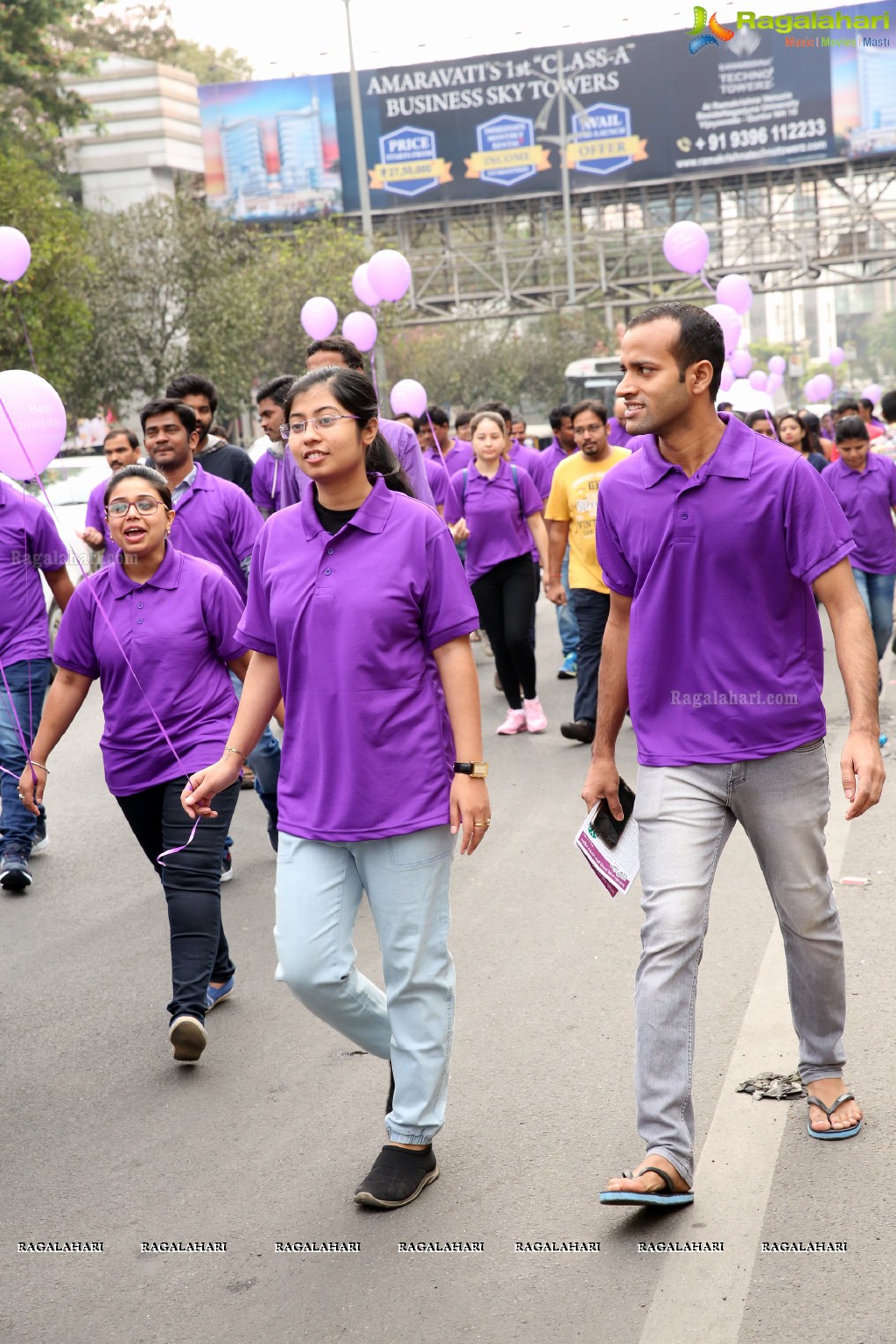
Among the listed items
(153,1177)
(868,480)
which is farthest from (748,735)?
(868,480)

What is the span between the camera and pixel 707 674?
359cm

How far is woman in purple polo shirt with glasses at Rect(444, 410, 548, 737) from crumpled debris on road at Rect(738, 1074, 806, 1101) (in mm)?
5222

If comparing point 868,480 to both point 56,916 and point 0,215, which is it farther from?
point 0,215

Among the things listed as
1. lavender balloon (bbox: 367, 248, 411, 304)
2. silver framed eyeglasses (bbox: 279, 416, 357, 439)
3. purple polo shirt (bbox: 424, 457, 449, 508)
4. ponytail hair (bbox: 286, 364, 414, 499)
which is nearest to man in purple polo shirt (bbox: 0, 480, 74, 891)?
purple polo shirt (bbox: 424, 457, 449, 508)

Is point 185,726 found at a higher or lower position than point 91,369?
lower

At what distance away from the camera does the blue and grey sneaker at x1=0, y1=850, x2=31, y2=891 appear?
22.8 feet

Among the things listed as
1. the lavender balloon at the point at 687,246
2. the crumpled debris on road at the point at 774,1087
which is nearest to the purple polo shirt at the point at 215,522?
the crumpled debris on road at the point at 774,1087

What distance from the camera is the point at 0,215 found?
2023 centimetres

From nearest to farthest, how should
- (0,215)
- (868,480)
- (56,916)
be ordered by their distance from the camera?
(56,916) < (868,480) < (0,215)

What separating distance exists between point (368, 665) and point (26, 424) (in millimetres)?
3634

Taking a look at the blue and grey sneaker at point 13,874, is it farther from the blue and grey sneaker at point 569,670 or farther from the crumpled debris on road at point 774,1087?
the blue and grey sneaker at point 569,670

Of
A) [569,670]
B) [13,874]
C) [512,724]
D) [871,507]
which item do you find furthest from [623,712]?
[569,670]

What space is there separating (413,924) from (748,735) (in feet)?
2.89

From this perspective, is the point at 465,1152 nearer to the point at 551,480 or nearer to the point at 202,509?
the point at 202,509
